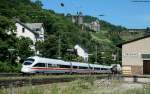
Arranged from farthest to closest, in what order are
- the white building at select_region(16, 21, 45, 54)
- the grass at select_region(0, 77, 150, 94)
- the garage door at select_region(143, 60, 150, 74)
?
1. the white building at select_region(16, 21, 45, 54)
2. the garage door at select_region(143, 60, 150, 74)
3. the grass at select_region(0, 77, 150, 94)

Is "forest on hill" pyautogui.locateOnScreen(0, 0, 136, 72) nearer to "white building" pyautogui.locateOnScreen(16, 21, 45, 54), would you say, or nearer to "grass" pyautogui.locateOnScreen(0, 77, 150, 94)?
"white building" pyautogui.locateOnScreen(16, 21, 45, 54)

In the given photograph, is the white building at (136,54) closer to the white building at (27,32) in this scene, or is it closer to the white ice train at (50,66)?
the white ice train at (50,66)

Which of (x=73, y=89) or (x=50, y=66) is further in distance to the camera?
(x=50, y=66)

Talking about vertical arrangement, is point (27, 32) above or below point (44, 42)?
above

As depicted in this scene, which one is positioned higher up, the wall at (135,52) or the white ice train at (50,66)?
the wall at (135,52)

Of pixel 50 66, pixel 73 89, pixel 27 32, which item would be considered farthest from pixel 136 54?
pixel 27 32

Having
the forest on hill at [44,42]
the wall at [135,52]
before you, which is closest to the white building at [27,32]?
the forest on hill at [44,42]

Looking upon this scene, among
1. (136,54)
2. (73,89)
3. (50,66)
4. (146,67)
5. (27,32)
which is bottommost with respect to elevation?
(73,89)

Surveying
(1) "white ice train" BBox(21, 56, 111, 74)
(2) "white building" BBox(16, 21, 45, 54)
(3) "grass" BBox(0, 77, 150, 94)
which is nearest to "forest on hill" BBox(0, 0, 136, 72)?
(2) "white building" BBox(16, 21, 45, 54)

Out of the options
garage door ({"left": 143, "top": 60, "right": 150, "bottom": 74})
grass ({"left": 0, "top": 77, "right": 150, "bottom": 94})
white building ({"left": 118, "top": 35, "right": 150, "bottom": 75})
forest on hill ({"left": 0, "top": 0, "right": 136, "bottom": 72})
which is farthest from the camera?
forest on hill ({"left": 0, "top": 0, "right": 136, "bottom": 72})

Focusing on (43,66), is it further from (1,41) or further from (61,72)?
(1,41)

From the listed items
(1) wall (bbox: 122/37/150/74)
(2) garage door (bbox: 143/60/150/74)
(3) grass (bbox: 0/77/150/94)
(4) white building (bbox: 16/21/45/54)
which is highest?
(4) white building (bbox: 16/21/45/54)

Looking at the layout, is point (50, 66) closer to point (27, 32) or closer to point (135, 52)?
point (135, 52)

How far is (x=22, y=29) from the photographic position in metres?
122
